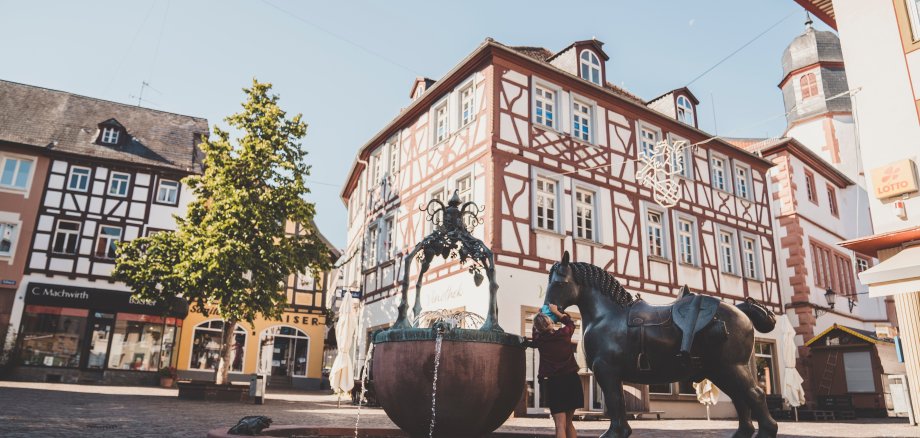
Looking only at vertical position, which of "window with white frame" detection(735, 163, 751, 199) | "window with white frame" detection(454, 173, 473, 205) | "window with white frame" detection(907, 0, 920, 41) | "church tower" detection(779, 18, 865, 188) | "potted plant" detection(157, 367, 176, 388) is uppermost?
"church tower" detection(779, 18, 865, 188)

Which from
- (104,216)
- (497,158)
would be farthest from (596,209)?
(104,216)

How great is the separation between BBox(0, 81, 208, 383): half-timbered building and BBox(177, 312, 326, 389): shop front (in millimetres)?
1192

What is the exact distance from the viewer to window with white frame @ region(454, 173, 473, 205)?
1557 cm

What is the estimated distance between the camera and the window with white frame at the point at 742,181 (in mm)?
21097

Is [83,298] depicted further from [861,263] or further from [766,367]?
[861,263]

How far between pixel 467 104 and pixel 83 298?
55.3ft

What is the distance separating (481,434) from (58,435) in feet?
14.0

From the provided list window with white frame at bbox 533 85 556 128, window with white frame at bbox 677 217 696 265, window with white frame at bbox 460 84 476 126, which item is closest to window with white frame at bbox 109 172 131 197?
window with white frame at bbox 460 84 476 126

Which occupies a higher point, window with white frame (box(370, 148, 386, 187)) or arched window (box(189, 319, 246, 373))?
window with white frame (box(370, 148, 386, 187))

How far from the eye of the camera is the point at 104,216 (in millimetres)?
24375

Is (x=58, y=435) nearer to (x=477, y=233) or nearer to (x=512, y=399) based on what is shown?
(x=512, y=399)

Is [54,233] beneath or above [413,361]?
above

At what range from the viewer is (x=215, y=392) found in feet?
47.8

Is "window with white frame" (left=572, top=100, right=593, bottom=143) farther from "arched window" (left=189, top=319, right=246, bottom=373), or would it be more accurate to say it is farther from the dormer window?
the dormer window
